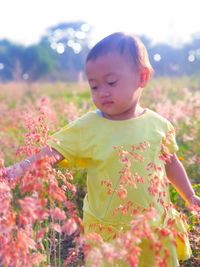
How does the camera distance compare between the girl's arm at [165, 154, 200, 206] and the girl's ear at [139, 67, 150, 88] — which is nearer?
the girl's ear at [139, 67, 150, 88]

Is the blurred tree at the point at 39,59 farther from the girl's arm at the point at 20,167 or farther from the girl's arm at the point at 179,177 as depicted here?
the girl's arm at the point at 20,167

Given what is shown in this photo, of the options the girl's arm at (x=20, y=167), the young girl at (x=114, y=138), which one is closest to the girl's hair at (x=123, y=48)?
the young girl at (x=114, y=138)

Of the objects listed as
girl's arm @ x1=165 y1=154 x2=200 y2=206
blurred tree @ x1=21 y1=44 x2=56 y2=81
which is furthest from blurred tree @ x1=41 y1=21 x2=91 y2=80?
girl's arm @ x1=165 y1=154 x2=200 y2=206

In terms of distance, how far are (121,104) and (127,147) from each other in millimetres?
186

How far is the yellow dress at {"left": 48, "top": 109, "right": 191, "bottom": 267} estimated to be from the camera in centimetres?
256

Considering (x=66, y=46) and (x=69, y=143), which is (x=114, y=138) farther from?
(x=66, y=46)

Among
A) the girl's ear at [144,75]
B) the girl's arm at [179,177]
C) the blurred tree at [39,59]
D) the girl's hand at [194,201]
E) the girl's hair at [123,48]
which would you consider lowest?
the blurred tree at [39,59]

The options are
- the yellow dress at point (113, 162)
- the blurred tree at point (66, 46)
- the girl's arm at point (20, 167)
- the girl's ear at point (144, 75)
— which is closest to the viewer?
the girl's arm at point (20, 167)

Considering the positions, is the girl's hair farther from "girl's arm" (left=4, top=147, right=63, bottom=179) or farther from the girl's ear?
"girl's arm" (left=4, top=147, right=63, bottom=179)

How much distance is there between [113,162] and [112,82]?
1.10 feet

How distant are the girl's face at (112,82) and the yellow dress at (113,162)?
0.27 feet

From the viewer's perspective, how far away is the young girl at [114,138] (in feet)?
8.41

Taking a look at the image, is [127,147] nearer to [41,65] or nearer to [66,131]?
[66,131]

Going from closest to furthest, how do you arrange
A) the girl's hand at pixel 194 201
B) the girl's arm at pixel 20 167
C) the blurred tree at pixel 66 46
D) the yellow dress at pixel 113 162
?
the girl's arm at pixel 20 167 → the yellow dress at pixel 113 162 → the girl's hand at pixel 194 201 → the blurred tree at pixel 66 46
